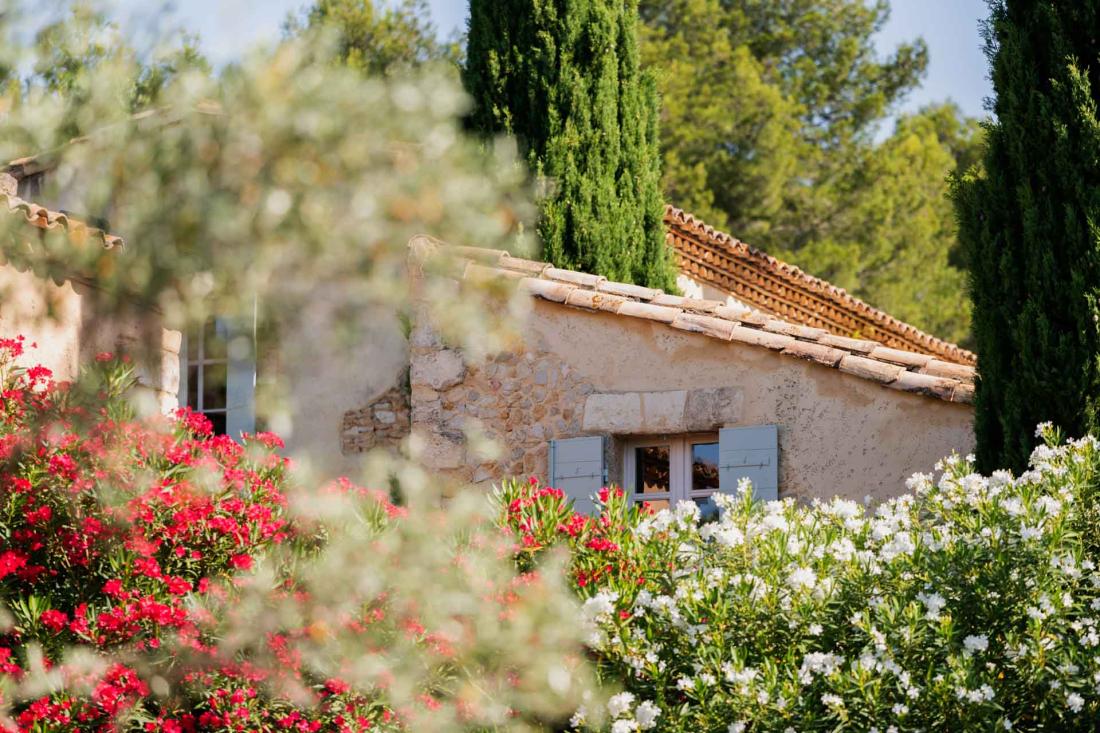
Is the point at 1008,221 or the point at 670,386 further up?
the point at 1008,221

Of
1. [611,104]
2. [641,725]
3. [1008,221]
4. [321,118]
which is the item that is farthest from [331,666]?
[611,104]

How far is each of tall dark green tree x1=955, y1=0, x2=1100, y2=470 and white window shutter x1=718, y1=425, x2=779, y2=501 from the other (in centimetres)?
137

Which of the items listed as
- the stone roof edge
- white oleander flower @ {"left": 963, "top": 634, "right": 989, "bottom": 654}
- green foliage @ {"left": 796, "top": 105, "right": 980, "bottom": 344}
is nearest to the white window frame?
the stone roof edge

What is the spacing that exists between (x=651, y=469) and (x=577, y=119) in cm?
391

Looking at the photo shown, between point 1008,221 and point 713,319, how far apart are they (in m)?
1.92

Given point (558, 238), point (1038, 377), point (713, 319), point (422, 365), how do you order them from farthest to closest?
point (558, 238), point (422, 365), point (713, 319), point (1038, 377)

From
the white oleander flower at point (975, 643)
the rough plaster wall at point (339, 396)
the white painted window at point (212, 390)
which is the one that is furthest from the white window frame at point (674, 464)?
the white oleander flower at point (975, 643)

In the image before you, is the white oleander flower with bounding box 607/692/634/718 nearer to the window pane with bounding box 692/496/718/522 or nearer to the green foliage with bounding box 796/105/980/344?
the window pane with bounding box 692/496/718/522

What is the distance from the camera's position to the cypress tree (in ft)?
36.8

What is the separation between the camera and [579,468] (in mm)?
8484

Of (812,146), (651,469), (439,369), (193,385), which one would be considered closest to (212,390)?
(193,385)

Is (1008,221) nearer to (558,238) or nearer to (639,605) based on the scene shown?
(639,605)

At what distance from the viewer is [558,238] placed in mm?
11086

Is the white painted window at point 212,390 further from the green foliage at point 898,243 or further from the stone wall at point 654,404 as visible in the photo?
the green foliage at point 898,243
